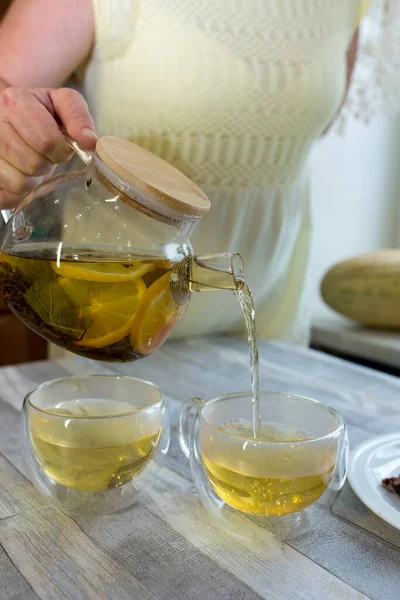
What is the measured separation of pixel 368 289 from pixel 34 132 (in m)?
0.83

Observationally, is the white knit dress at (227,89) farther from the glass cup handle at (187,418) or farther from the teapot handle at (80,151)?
the glass cup handle at (187,418)

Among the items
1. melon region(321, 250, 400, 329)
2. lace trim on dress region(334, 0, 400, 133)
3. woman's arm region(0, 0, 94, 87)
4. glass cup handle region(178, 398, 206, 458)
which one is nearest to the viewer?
glass cup handle region(178, 398, 206, 458)

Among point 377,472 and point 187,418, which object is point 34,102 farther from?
point 377,472

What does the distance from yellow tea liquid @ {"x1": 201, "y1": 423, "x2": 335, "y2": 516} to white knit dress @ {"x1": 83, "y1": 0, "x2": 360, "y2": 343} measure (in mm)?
453

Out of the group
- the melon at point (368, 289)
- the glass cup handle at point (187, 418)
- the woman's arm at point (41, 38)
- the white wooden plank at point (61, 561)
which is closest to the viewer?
the white wooden plank at point (61, 561)

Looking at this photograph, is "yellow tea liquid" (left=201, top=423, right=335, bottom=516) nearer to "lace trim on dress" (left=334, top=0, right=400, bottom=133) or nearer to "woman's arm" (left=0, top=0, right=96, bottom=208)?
"woman's arm" (left=0, top=0, right=96, bottom=208)

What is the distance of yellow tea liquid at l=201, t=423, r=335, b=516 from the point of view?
41 centimetres

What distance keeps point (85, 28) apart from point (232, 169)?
237 mm

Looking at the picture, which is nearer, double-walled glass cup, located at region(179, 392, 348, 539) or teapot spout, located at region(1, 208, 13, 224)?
double-walled glass cup, located at region(179, 392, 348, 539)

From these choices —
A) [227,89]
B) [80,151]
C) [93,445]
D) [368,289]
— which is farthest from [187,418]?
[368,289]

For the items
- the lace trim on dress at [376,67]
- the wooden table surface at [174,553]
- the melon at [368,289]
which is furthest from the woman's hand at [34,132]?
the melon at [368,289]

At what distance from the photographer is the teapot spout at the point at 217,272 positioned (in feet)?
1.53

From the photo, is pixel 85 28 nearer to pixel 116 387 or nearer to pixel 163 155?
pixel 163 155

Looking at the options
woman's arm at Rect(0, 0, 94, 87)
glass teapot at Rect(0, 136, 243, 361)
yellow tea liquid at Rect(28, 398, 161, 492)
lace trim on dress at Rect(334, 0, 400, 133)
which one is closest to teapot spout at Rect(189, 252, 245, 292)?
glass teapot at Rect(0, 136, 243, 361)
